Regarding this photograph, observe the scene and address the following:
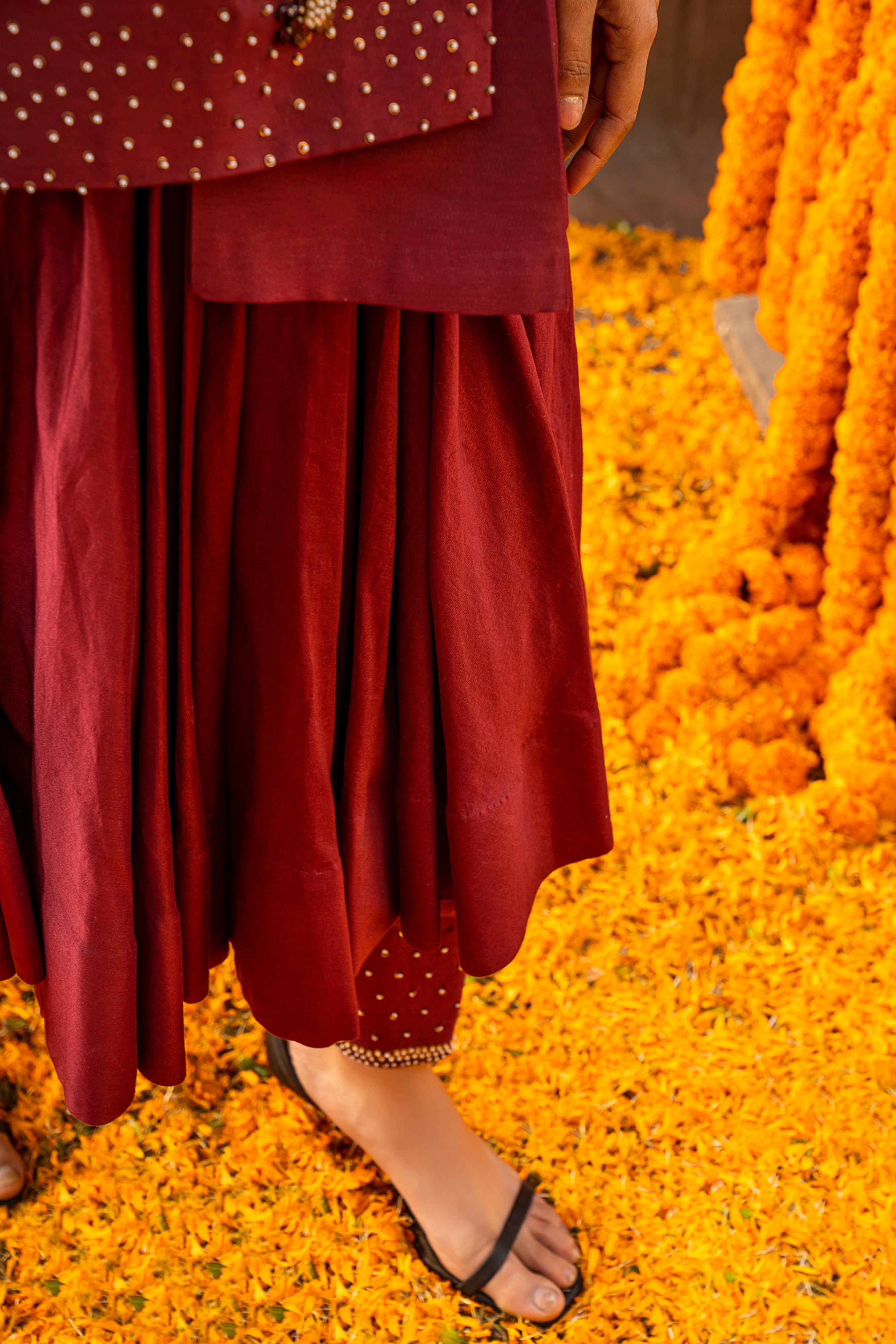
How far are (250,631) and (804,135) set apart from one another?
4.42 ft

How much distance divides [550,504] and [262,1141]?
2.90 ft

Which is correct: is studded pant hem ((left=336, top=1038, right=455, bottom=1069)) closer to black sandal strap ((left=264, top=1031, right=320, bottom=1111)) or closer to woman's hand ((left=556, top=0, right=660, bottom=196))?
black sandal strap ((left=264, top=1031, right=320, bottom=1111))

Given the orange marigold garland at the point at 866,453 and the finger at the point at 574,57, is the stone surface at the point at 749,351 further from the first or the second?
the finger at the point at 574,57

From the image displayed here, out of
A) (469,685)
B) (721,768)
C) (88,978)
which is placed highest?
(469,685)

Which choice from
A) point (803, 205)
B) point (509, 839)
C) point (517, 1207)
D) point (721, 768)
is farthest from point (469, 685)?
point (803, 205)

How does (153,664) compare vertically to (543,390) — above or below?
below

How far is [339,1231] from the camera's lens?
1.30 meters

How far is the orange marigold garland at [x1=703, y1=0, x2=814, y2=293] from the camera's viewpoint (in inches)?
68.7

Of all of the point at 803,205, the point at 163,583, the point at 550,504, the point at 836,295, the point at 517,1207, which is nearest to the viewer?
the point at 163,583

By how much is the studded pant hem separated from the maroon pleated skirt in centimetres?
28

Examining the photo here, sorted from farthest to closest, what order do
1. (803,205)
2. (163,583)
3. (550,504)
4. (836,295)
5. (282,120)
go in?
(803,205) → (836,295) → (550,504) → (163,583) → (282,120)

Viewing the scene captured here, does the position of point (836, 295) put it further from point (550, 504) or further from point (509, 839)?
point (509, 839)

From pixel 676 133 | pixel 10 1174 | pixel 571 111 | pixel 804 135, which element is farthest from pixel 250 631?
pixel 676 133

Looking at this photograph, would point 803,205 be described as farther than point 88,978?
Yes
